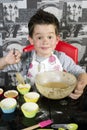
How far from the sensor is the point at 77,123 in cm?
102

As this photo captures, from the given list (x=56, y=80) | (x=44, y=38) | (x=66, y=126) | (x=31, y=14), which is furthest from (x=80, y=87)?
(x=31, y=14)

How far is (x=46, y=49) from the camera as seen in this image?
61.9 inches

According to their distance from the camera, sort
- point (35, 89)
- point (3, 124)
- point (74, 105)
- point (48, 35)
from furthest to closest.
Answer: point (48, 35) < point (35, 89) < point (74, 105) < point (3, 124)

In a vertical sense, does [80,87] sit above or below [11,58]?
below

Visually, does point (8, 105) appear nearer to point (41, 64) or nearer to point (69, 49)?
point (41, 64)

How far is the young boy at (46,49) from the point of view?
61.2 inches

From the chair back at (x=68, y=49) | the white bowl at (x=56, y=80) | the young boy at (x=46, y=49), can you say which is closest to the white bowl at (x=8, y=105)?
the white bowl at (x=56, y=80)

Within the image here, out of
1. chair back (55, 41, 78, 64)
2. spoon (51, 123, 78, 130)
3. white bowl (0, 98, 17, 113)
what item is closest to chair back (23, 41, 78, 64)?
chair back (55, 41, 78, 64)

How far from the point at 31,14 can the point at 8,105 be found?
1.13 metres

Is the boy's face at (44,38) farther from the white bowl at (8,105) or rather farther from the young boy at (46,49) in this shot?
the white bowl at (8,105)

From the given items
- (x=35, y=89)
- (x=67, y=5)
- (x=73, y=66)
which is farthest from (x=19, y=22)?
(x=35, y=89)

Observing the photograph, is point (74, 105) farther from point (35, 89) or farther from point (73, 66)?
point (73, 66)

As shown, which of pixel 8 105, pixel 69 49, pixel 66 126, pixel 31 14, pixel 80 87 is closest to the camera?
pixel 66 126

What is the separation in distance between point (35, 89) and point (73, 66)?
391 mm
